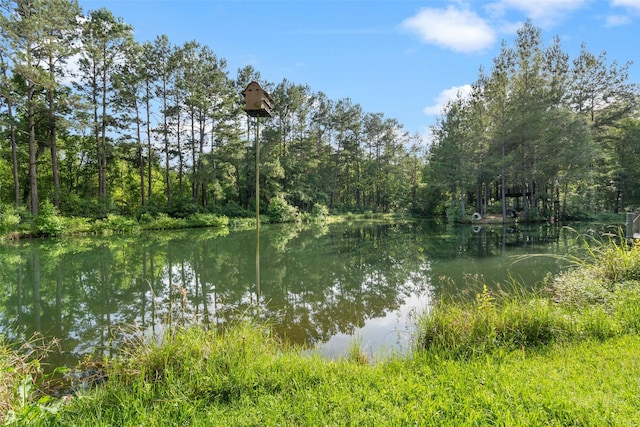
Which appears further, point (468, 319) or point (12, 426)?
point (468, 319)

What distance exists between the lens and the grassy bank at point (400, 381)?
2.00 m

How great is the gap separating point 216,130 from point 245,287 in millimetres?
21280

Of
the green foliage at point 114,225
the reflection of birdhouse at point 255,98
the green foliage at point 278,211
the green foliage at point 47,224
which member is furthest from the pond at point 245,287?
the green foliage at point 278,211

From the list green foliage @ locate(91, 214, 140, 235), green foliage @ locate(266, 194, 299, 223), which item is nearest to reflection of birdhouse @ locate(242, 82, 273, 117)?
green foliage @ locate(91, 214, 140, 235)

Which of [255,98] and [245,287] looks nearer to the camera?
[255,98]

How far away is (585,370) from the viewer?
2.40 meters

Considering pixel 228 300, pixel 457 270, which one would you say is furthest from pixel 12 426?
pixel 457 270

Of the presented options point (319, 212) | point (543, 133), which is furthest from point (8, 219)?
point (543, 133)

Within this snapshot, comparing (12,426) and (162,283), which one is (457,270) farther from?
Result: (12,426)

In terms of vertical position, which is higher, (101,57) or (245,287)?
(101,57)

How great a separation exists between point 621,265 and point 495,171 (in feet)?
66.2

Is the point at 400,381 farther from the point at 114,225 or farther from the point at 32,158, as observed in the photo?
the point at 32,158

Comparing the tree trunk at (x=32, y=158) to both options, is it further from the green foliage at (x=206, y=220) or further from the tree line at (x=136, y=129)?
the green foliage at (x=206, y=220)

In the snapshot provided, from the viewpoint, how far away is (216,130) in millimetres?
25406
